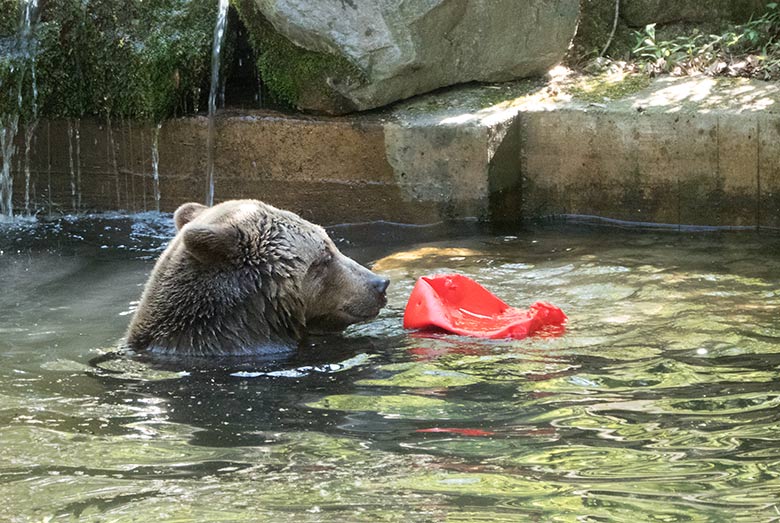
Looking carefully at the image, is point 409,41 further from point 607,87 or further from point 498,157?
point 607,87

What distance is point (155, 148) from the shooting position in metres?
10.9

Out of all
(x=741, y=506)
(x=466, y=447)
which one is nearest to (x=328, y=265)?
(x=466, y=447)

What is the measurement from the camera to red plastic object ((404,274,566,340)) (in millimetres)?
6242

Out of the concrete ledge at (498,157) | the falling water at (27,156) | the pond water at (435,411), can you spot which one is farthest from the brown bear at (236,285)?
the falling water at (27,156)

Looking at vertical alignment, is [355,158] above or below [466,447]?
above

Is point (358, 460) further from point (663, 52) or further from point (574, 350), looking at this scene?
point (663, 52)

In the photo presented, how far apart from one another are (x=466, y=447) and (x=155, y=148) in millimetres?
7313

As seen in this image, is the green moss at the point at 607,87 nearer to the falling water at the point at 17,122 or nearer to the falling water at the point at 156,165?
the falling water at the point at 156,165

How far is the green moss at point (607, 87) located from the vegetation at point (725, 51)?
251 mm

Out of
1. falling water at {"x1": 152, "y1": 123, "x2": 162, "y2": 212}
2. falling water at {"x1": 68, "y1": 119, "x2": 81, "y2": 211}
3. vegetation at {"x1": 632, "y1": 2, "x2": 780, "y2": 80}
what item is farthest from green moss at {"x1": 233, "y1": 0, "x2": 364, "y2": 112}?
vegetation at {"x1": 632, "y1": 2, "x2": 780, "y2": 80}

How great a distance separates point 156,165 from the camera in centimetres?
1091

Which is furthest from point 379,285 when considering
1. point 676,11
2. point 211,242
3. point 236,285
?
point 676,11

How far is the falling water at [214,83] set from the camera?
10594 mm

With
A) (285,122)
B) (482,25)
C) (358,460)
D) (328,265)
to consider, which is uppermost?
(482,25)
